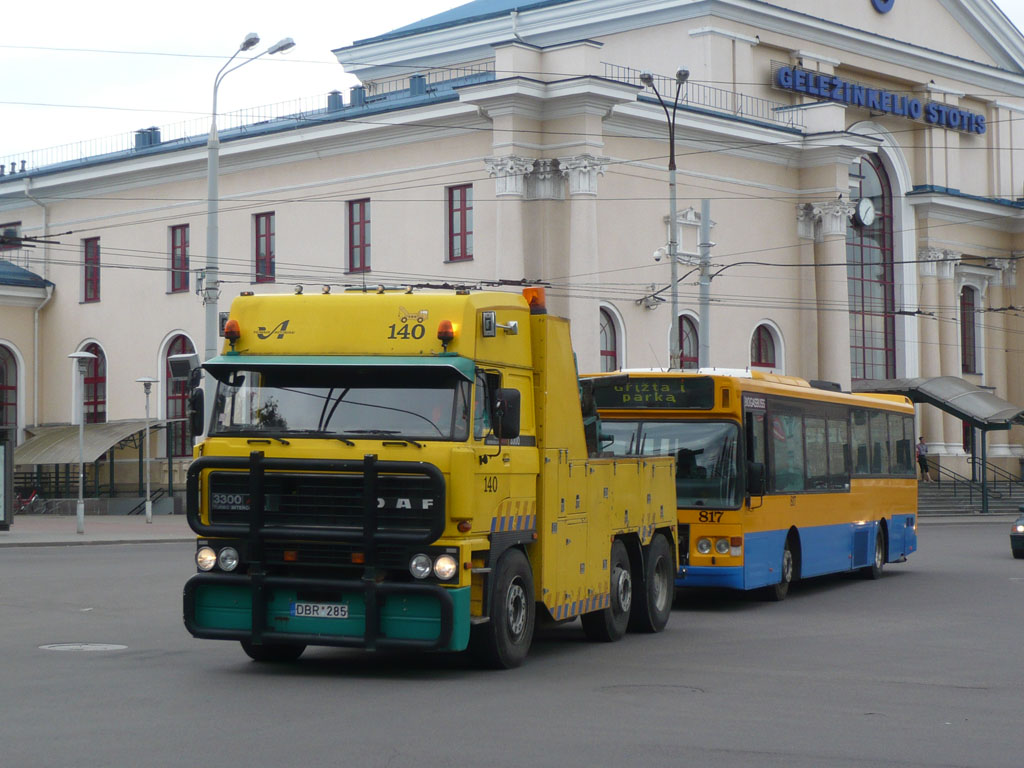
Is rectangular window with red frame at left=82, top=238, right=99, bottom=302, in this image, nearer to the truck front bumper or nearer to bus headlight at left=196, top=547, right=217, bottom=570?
bus headlight at left=196, top=547, right=217, bottom=570

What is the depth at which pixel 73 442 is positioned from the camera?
50750 mm

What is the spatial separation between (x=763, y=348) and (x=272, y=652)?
A: 130ft

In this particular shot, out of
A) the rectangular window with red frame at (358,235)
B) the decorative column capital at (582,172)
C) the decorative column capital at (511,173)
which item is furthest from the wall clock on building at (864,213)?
the rectangular window with red frame at (358,235)

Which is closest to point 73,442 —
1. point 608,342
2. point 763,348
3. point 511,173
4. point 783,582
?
point 511,173

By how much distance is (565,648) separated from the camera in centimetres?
1459

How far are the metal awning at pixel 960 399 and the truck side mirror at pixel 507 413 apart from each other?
135 feet

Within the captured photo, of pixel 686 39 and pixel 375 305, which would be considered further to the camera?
pixel 686 39

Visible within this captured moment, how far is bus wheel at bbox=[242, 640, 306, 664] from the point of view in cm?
1289

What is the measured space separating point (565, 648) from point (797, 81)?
132 feet

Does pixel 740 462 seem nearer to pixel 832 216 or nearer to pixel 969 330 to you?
pixel 832 216

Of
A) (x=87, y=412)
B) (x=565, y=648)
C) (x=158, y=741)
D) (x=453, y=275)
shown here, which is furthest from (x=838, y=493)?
(x=87, y=412)

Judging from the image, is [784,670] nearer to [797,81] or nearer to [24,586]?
[24,586]

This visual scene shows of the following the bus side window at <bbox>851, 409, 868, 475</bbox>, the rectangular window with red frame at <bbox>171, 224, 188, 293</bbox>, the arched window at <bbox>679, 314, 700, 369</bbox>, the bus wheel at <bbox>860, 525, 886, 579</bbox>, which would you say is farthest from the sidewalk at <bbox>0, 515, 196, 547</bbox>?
the bus side window at <bbox>851, 409, 868, 475</bbox>

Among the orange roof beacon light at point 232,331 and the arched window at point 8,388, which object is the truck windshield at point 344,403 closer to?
the orange roof beacon light at point 232,331
